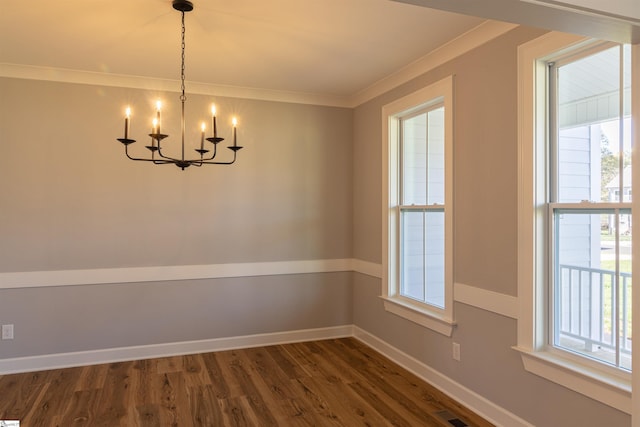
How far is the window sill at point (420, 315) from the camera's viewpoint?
10.3 ft

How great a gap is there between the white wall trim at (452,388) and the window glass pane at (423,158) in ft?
4.43

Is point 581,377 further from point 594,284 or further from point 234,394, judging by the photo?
point 234,394

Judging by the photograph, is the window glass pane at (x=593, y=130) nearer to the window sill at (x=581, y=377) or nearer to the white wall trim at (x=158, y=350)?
the window sill at (x=581, y=377)

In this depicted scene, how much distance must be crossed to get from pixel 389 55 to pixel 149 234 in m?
2.68

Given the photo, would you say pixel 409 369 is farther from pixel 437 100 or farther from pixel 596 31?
pixel 596 31

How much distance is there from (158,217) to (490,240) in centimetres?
293

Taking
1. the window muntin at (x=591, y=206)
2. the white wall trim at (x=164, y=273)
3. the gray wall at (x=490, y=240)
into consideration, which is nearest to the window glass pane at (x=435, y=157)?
the gray wall at (x=490, y=240)

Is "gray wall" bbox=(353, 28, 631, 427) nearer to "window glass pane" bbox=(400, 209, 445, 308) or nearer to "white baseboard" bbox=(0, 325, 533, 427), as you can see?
"white baseboard" bbox=(0, 325, 533, 427)

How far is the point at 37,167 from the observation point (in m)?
3.67

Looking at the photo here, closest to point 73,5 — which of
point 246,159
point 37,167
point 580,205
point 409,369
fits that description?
point 37,167

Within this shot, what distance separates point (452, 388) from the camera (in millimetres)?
3094

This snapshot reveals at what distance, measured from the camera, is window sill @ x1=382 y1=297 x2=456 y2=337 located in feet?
10.3

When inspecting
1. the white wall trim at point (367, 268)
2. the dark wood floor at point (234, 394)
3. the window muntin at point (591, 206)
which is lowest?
the dark wood floor at point (234, 394)

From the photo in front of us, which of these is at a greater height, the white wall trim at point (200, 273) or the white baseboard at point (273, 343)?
the white wall trim at point (200, 273)
